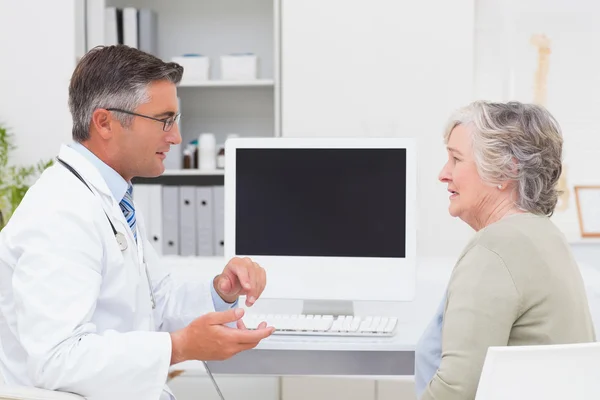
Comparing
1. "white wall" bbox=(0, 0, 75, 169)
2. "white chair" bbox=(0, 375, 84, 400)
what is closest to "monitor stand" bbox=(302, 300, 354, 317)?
"white chair" bbox=(0, 375, 84, 400)

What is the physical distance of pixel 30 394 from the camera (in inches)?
Answer: 52.3

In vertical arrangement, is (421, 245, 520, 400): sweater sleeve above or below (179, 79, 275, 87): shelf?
below

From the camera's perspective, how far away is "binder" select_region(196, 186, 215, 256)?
361cm

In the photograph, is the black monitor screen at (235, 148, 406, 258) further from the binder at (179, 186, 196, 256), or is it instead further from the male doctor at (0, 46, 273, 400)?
the binder at (179, 186, 196, 256)

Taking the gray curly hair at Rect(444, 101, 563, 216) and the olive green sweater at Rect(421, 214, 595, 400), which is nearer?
the olive green sweater at Rect(421, 214, 595, 400)

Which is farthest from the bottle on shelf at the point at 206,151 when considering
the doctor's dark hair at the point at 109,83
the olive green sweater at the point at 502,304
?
the olive green sweater at the point at 502,304

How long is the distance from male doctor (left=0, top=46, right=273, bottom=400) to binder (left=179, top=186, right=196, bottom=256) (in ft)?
5.66

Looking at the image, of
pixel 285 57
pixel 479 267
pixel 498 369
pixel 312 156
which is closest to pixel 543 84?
pixel 285 57

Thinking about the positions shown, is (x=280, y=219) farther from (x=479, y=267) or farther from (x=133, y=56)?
(x=479, y=267)

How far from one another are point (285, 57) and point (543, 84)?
128 centimetres

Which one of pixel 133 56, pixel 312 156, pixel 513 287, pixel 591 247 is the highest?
pixel 133 56

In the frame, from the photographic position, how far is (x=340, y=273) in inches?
88.3

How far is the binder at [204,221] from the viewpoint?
361cm

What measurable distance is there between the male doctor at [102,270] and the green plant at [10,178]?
67.1 inches
